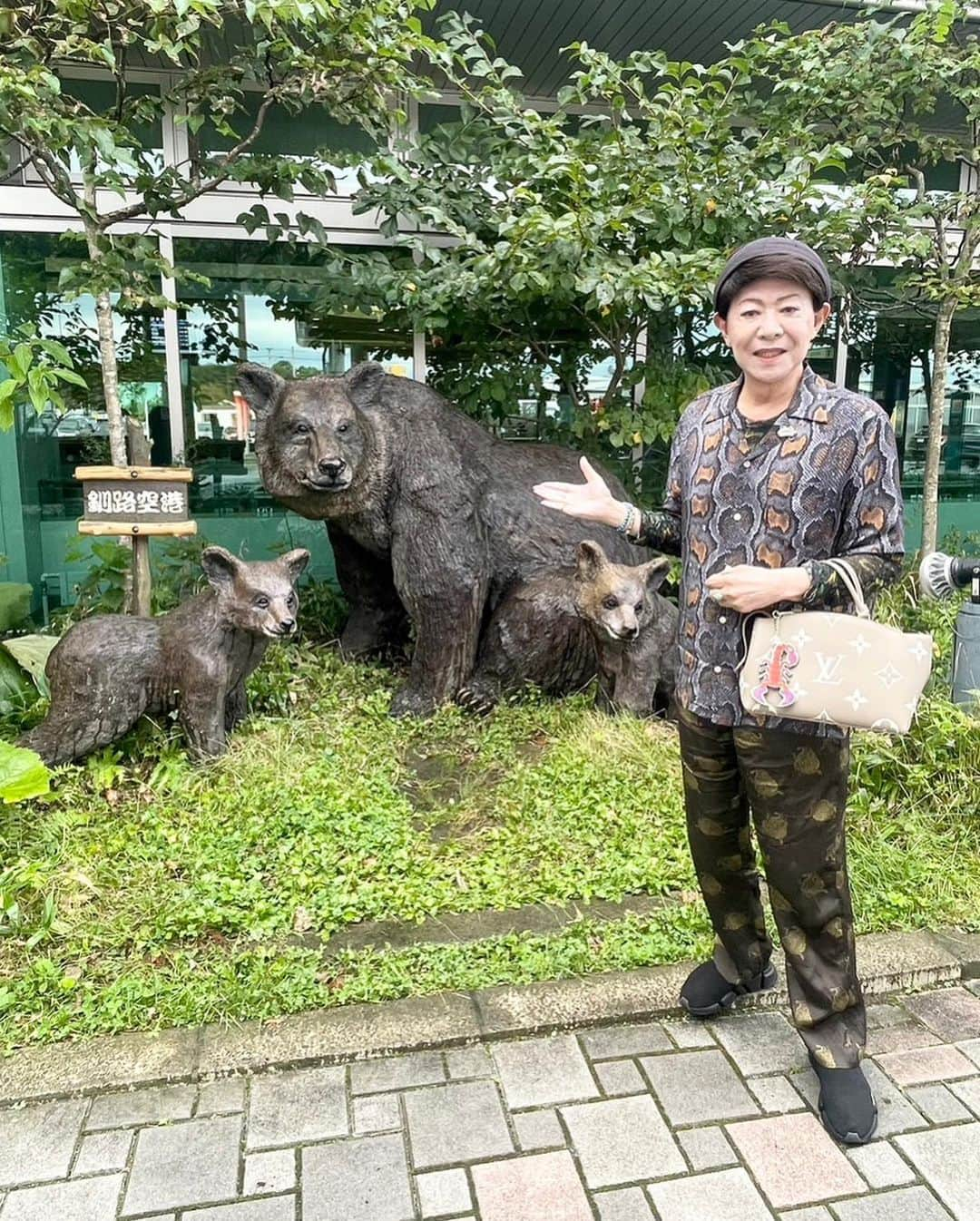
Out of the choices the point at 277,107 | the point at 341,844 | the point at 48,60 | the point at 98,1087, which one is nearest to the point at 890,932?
the point at 341,844

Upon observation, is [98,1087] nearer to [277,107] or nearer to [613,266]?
[613,266]

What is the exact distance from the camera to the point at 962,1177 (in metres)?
2.02

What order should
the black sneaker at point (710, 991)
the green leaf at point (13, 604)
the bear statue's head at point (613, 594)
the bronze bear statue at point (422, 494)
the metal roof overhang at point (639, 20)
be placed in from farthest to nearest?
the metal roof overhang at point (639, 20)
the green leaf at point (13, 604)
the bronze bear statue at point (422, 494)
the bear statue's head at point (613, 594)
the black sneaker at point (710, 991)

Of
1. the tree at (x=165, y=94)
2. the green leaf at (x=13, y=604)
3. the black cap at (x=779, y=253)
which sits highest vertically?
the tree at (x=165, y=94)

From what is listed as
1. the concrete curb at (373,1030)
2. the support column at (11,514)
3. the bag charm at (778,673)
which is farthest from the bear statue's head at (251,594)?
the support column at (11,514)

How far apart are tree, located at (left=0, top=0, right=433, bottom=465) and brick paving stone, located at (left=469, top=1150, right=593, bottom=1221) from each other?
12.6 feet

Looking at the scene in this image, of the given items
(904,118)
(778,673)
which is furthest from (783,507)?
(904,118)

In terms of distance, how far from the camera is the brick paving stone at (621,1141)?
2023mm

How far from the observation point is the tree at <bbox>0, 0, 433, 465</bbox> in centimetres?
371

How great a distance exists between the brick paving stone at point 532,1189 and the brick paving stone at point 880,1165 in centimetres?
66

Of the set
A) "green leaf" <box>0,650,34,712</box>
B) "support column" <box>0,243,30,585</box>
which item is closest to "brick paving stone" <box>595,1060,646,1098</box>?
"green leaf" <box>0,650,34,712</box>

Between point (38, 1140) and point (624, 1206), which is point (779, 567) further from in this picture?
point (38, 1140)

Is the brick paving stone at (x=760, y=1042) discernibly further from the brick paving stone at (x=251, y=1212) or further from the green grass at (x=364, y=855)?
the brick paving stone at (x=251, y=1212)

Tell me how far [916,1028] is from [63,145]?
4837mm
